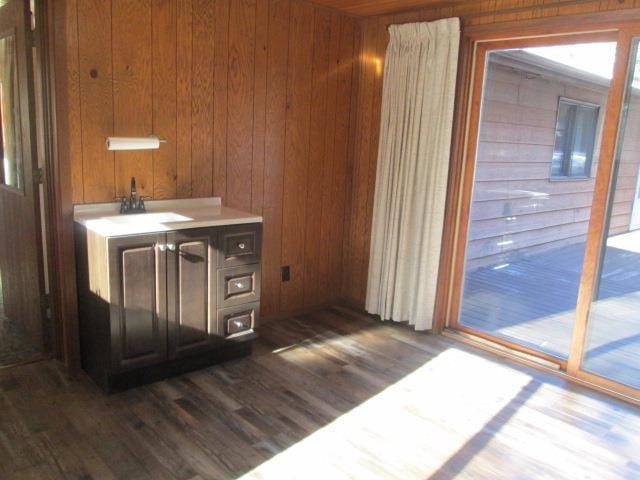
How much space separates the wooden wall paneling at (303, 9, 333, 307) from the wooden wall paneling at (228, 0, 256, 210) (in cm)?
53

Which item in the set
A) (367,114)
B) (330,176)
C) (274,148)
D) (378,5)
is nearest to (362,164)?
(330,176)

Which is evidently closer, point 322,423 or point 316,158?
point 322,423

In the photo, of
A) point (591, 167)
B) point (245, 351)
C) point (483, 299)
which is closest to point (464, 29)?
point (591, 167)

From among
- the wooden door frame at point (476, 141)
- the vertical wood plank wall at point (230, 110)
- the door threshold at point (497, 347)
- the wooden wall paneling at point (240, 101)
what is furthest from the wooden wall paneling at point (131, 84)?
the door threshold at point (497, 347)

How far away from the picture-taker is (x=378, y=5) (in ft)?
11.4

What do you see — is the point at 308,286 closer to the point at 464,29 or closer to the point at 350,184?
the point at 350,184

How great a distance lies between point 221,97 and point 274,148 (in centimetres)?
53

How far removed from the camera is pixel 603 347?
121 inches

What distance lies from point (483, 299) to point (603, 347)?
0.94 meters

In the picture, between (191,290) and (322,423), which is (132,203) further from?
(322,423)

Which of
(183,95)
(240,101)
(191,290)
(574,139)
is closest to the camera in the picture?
(191,290)

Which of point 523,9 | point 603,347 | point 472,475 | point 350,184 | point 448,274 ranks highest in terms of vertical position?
point 523,9

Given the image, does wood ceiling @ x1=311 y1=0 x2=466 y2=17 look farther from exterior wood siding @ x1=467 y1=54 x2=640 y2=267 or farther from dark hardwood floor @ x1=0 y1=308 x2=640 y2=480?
dark hardwood floor @ x1=0 y1=308 x2=640 y2=480

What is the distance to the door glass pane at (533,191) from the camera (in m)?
3.13
